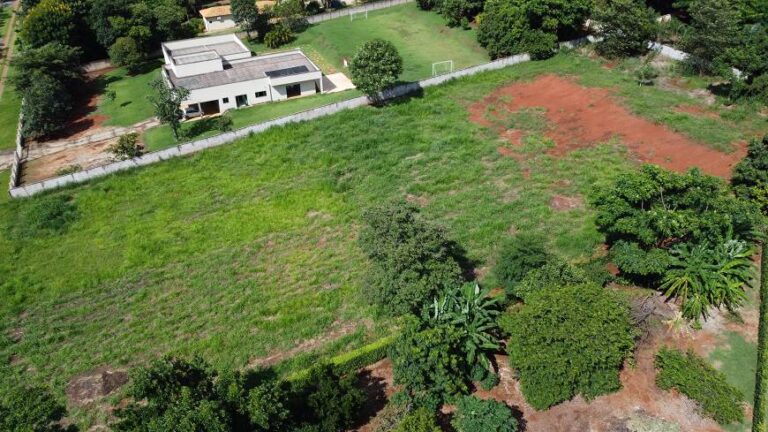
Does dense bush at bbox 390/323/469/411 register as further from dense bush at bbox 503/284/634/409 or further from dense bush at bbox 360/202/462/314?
dense bush at bbox 503/284/634/409

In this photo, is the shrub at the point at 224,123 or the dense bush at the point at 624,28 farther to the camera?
the dense bush at the point at 624,28

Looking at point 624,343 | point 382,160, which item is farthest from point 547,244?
point 382,160

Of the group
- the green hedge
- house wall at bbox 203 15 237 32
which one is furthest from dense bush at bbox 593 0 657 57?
house wall at bbox 203 15 237 32

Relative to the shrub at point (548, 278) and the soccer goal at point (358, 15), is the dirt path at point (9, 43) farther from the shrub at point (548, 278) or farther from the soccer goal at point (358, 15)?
the shrub at point (548, 278)

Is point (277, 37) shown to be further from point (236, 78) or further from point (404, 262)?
point (404, 262)

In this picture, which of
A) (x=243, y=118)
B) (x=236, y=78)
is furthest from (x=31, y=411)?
(x=236, y=78)

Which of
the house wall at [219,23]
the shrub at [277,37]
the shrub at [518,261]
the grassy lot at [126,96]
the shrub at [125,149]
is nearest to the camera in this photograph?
the shrub at [518,261]

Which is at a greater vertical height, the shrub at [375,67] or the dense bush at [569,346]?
the shrub at [375,67]

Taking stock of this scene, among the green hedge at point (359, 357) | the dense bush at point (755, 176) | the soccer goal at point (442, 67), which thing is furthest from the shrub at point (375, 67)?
the green hedge at point (359, 357)
